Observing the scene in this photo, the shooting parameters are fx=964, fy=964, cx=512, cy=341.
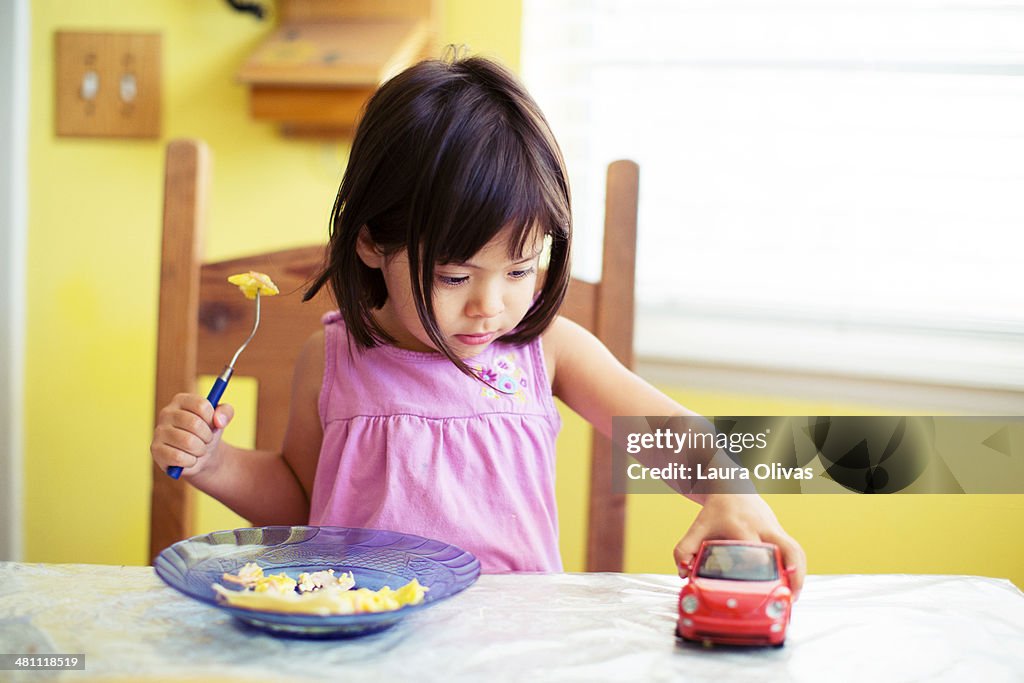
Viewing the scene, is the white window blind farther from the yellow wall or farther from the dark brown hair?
the dark brown hair

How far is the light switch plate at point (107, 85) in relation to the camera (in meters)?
1.51

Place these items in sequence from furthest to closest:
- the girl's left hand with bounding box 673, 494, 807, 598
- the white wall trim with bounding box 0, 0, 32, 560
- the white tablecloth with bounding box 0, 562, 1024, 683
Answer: the white wall trim with bounding box 0, 0, 32, 560 < the girl's left hand with bounding box 673, 494, 807, 598 < the white tablecloth with bounding box 0, 562, 1024, 683

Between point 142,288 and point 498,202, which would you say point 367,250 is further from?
point 142,288

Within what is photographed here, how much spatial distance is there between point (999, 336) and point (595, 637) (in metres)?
1.01

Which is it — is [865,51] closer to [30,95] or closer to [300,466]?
[300,466]

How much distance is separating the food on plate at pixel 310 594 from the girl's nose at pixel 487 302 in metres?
0.22

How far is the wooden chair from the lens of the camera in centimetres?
103

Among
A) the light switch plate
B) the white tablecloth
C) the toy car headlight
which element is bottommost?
the white tablecloth

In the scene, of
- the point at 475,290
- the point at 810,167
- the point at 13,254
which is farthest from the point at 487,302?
the point at 13,254

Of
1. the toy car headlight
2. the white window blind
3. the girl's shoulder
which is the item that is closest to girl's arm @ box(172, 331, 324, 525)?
the girl's shoulder

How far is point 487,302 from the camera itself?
2.50 feet

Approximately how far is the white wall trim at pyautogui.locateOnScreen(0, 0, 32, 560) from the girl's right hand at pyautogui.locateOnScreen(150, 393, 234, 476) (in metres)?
0.93

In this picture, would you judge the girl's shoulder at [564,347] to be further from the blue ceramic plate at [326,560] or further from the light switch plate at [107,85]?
the light switch plate at [107,85]

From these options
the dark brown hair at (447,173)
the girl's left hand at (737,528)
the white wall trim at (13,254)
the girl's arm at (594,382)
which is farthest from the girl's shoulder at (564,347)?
the white wall trim at (13,254)
